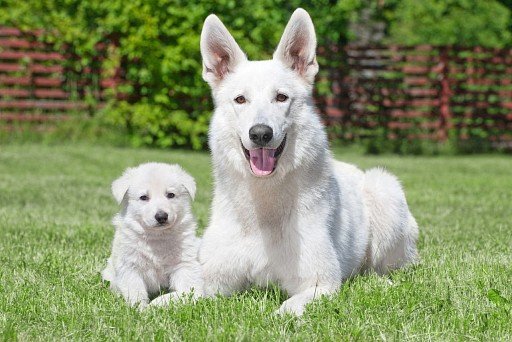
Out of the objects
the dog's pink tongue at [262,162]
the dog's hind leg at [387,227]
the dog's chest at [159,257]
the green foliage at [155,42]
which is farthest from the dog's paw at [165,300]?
the green foliage at [155,42]

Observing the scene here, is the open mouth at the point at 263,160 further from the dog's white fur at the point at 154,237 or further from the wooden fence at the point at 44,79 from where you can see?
the wooden fence at the point at 44,79

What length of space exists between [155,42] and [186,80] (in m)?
1.03

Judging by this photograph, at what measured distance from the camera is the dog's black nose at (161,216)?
16.1 feet

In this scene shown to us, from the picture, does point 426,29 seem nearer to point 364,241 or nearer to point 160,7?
point 160,7

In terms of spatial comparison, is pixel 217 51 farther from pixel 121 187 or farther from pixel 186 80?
pixel 186 80

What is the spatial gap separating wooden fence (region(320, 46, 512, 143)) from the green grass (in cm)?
1086

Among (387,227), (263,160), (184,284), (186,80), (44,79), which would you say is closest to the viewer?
(263,160)

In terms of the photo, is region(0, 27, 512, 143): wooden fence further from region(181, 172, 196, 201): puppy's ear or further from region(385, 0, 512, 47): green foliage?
region(181, 172, 196, 201): puppy's ear

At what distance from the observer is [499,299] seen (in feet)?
14.4

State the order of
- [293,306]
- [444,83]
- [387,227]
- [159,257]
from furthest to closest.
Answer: [444,83], [387,227], [159,257], [293,306]

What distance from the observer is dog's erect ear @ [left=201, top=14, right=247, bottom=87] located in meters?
4.76

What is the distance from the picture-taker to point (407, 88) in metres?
21.0

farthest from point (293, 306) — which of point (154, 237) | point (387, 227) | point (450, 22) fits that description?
point (450, 22)

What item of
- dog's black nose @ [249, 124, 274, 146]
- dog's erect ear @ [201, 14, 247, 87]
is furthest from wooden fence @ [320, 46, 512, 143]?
dog's black nose @ [249, 124, 274, 146]
